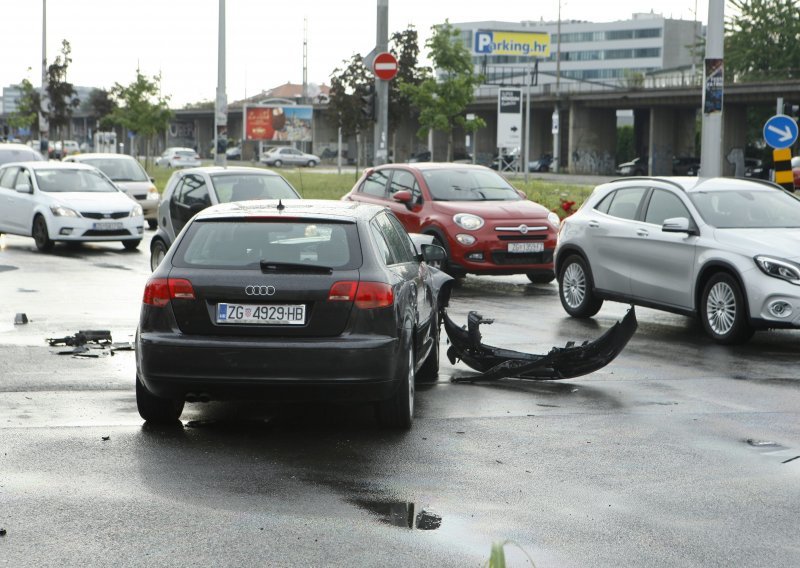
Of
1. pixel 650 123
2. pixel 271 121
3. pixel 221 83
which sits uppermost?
pixel 271 121

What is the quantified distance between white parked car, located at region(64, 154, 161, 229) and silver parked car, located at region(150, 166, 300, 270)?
10038 millimetres

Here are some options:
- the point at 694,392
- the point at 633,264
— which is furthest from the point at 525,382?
the point at 633,264

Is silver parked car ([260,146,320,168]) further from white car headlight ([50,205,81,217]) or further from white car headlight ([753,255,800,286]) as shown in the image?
white car headlight ([753,255,800,286])

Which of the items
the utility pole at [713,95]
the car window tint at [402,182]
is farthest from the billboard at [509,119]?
the utility pole at [713,95]

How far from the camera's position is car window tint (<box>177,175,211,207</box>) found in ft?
56.1

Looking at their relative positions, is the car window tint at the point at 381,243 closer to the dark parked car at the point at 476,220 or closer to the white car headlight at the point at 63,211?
the dark parked car at the point at 476,220

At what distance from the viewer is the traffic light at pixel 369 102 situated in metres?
25.4

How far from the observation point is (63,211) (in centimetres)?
2150

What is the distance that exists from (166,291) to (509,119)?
27612 mm

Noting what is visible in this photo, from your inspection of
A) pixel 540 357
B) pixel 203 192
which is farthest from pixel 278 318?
pixel 203 192

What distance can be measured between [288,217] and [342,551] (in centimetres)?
290

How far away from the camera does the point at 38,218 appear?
21953mm

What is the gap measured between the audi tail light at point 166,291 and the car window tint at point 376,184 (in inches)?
445

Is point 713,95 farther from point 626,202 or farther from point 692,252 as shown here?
point 692,252
